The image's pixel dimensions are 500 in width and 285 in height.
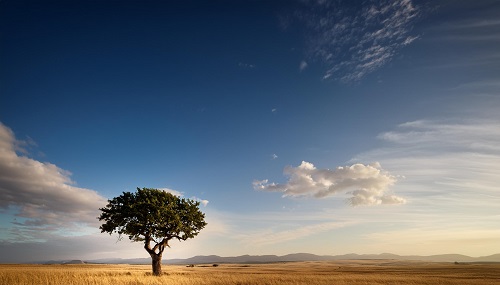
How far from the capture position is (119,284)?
18625 millimetres

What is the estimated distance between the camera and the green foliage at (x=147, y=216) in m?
39.2

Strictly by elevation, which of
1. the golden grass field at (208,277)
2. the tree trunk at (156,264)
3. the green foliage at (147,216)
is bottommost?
the golden grass field at (208,277)

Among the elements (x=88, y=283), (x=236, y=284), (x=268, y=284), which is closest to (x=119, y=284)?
(x=88, y=283)

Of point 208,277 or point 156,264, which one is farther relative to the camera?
point 156,264

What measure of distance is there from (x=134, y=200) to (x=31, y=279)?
2231 centimetres

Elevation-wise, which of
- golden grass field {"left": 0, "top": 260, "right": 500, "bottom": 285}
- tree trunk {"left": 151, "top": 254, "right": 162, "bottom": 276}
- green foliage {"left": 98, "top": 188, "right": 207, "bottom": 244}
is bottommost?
golden grass field {"left": 0, "top": 260, "right": 500, "bottom": 285}

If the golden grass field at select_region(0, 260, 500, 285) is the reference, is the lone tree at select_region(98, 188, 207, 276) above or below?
above

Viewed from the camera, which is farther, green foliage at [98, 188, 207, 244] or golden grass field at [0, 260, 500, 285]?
green foliage at [98, 188, 207, 244]

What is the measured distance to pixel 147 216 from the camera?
126ft

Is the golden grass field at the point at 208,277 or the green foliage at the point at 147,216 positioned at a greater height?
the green foliage at the point at 147,216

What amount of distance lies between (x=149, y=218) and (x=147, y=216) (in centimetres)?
46

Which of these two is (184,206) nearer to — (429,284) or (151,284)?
(151,284)

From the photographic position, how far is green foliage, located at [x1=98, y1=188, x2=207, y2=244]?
129 ft

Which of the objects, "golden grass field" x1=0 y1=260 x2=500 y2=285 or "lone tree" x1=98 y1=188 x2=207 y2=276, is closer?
"golden grass field" x1=0 y1=260 x2=500 y2=285
